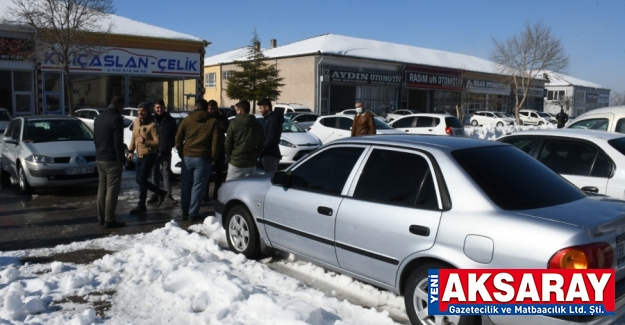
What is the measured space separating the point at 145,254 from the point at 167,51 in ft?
88.0

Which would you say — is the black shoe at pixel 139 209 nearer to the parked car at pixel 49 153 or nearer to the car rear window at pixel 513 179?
the parked car at pixel 49 153

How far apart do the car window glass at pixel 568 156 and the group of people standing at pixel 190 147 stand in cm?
403

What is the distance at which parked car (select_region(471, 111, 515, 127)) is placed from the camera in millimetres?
42750

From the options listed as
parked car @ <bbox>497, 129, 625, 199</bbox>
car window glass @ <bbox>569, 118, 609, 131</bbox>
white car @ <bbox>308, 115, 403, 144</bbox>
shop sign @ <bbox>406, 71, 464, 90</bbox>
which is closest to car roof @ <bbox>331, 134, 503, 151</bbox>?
parked car @ <bbox>497, 129, 625, 199</bbox>

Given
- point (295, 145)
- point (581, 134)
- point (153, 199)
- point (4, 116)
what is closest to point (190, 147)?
point (153, 199)

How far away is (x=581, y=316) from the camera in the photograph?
342 centimetres

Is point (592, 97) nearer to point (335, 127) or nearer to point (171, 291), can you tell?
point (335, 127)

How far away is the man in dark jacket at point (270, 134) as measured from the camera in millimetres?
8766

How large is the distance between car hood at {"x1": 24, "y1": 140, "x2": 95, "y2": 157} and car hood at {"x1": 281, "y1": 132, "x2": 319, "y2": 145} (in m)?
5.04

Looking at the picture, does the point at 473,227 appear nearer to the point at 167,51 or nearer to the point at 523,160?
the point at 523,160

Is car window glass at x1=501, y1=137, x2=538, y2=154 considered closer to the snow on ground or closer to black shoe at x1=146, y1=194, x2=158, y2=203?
the snow on ground

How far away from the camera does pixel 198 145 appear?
7.82 metres

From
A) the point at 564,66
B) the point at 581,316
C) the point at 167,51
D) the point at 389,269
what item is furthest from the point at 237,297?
the point at 564,66

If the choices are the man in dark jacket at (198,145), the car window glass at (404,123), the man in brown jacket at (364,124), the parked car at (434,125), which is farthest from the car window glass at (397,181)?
the car window glass at (404,123)
